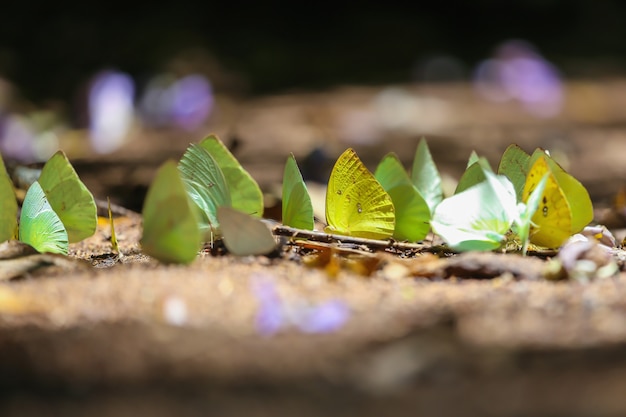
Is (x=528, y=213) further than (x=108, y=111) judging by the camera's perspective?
No

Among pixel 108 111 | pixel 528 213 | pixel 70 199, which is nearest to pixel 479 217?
pixel 528 213

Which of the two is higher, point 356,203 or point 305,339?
point 356,203

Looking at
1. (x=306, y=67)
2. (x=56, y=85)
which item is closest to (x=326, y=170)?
(x=56, y=85)

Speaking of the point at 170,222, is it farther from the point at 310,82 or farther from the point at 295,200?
the point at 310,82

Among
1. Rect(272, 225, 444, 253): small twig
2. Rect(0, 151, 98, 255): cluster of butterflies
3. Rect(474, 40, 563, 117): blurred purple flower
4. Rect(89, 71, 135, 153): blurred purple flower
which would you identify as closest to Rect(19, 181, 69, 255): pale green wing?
Rect(0, 151, 98, 255): cluster of butterflies

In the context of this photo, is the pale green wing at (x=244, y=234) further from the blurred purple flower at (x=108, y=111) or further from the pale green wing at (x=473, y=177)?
the blurred purple flower at (x=108, y=111)

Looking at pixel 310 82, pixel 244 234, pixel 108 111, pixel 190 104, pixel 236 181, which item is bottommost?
pixel 244 234

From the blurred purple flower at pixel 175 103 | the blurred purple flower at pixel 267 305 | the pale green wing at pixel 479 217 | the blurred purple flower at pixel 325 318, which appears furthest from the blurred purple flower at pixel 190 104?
the blurred purple flower at pixel 325 318

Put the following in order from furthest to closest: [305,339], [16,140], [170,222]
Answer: [16,140]
[170,222]
[305,339]
